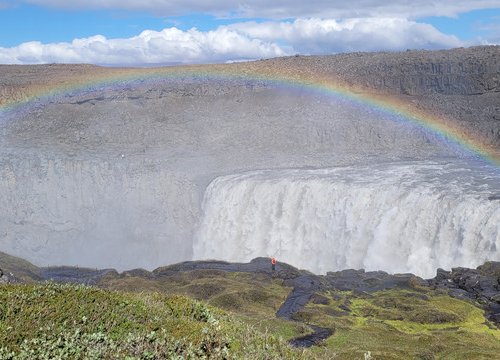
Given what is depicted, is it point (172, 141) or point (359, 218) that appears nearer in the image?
point (359, 218)

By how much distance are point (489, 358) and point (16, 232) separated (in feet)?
167

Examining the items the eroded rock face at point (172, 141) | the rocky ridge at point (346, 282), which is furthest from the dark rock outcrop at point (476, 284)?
the eroded rock face at point (172, 141)

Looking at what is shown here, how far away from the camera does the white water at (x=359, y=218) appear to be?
1468 inches

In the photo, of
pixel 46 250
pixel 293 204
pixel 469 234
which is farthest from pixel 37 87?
pixel 469 234

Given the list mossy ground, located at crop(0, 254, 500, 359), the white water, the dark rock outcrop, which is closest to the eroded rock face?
the white water

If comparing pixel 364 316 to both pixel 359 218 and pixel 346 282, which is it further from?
pixel 359 218

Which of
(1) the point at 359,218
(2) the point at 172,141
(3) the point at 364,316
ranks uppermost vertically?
(2) the point at 172,141

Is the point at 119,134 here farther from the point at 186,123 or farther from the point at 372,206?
the point at 372,206

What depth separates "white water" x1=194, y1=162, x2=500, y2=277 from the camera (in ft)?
122

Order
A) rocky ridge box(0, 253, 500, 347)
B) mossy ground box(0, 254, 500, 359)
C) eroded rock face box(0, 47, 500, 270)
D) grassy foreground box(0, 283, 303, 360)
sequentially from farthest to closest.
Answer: eroded rock face box(0, 47, 500, 270) → rocky ridge box(0, 253, 500, 347) → mossy ground box(0, 254, 500, 359) → grassy foreground box(0, 283, 303, 360)

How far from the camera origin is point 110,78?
338 feet

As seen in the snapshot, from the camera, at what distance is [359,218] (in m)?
44.2

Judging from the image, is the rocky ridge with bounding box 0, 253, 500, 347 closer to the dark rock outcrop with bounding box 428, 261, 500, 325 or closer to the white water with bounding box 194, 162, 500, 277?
the dark rock outcrop with bounding box 428, 261, 500, 325

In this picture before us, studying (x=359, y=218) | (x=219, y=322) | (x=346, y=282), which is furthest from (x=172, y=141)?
(x=219, y=322)
